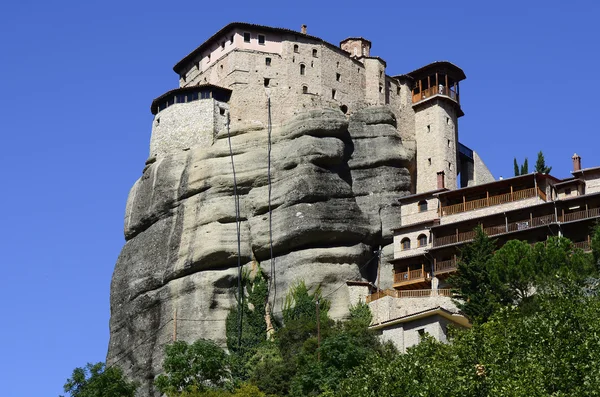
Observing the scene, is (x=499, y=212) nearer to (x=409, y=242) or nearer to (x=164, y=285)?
(x=409, y=242)

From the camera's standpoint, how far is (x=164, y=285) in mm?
81062

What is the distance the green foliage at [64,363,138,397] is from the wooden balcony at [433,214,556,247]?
20093mm

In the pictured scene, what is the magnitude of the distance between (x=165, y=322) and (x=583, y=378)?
40765mm

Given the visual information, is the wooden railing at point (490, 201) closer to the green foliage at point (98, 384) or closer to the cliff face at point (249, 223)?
the cliff face at point (249, 223)

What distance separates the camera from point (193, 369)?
6644 centimetres

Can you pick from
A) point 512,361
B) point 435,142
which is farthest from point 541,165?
point 512,361

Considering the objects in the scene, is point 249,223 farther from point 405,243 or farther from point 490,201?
point 490,201

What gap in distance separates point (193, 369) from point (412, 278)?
16.9 meters

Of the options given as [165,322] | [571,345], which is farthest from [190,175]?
[571,345]

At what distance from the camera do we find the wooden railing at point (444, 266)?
246ft

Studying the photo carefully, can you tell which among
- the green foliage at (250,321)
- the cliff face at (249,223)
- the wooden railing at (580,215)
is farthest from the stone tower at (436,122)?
the green foliage at (250,321)

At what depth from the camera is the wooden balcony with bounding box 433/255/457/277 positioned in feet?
246

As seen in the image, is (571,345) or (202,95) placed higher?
(202,95)

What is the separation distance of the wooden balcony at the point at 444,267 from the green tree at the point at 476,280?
143 inches
